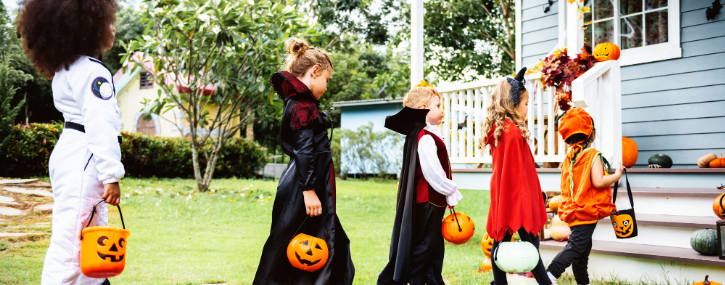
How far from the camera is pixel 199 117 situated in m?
10.1

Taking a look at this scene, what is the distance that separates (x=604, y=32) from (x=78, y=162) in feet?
22.2

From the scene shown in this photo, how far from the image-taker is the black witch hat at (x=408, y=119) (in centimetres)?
357

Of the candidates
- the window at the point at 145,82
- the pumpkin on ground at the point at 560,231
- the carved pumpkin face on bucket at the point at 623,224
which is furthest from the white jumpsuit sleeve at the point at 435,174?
the window at the point at 145,82

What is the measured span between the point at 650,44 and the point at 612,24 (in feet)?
2.01

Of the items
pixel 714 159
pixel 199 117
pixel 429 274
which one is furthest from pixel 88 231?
pixel 199 117

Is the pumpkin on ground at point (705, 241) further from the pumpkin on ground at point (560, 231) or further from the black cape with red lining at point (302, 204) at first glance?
the black cape with red lining at point (302, 204)

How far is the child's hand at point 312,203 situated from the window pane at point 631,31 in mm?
5668

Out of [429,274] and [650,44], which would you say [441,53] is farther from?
[429,274]

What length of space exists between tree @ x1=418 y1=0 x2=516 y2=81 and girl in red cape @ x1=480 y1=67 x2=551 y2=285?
12212 millimetres

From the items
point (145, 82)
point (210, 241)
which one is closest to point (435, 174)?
point (210, 241)

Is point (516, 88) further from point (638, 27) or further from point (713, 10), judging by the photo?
point (638, 27)

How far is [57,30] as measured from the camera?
8.18 feet

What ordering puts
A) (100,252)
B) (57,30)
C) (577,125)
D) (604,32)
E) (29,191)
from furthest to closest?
(29,191) → (604,32) → (577,125) → (57,30) → (100,252)

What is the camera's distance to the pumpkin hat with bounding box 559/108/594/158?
12.0 ft
